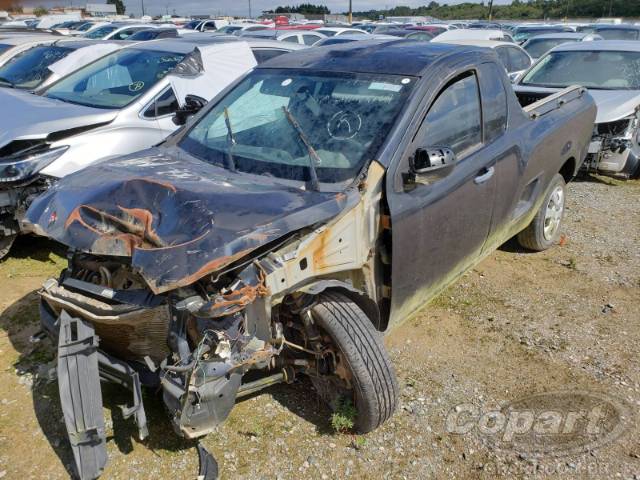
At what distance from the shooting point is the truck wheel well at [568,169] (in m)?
5.32

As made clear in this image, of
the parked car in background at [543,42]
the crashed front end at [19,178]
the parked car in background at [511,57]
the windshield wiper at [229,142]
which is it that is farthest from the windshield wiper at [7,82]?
the parked car in background at [543,42]

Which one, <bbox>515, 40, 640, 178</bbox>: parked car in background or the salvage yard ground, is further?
<bbox>515, 40, 640, 178</bbox>: parked car in background

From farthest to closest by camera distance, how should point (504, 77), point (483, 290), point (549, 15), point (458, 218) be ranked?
point (549, 15) < point (483, 290) < point (504, 77) < point (458, 218)

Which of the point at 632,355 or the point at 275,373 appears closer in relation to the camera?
the point at 275,373

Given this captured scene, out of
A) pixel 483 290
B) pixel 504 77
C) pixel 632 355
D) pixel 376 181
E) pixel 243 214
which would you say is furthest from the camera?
pixel 483 290

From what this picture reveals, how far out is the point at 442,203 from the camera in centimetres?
333

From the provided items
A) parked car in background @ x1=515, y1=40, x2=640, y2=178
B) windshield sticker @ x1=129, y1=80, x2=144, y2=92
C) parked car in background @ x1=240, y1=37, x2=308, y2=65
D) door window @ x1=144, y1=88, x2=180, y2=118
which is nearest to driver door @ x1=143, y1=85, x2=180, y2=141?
door window @ x1=144, y1=88, x2=180, y2=118

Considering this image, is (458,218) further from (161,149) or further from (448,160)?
(161,149)

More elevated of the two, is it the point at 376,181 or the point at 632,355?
the point at 376,181

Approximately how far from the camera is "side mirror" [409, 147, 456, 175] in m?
2.96

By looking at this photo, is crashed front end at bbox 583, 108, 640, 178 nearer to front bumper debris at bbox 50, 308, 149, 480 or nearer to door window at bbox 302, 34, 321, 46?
front bumper debris at bbox 50, 308, 149, 480

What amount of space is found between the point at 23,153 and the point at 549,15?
6358 cm

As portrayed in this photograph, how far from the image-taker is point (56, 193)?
10.3ft

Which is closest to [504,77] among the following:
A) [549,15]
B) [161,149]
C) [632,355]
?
[632,355]
